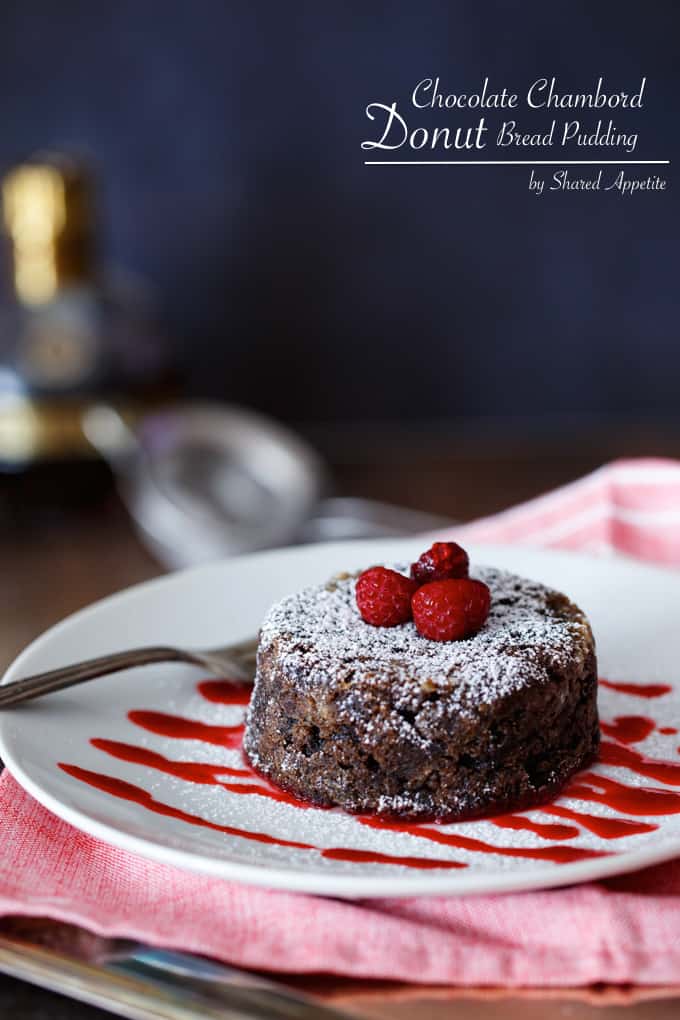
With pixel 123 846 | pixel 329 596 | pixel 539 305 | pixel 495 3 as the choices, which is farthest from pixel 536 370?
pixel 123 846

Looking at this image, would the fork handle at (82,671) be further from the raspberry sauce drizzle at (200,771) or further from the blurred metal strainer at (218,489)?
the blurred metal strainer at (218,489)

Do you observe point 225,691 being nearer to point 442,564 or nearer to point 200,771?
point 200,771

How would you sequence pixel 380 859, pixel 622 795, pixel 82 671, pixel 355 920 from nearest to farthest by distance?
pixel 355 920 → pixel 380 859 → pixel 622 795 → pixel 82 671

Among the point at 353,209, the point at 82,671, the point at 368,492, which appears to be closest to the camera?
the point at 82,671

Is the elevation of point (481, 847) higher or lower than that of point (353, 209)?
lower

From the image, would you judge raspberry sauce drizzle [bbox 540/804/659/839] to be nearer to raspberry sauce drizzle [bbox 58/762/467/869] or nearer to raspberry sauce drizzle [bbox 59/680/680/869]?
raspberry sauce drizzle [bbox 59/680/680/869]

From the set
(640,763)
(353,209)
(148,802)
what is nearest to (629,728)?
(640,763)

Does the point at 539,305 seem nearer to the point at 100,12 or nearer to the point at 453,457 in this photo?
the point at 453,457
